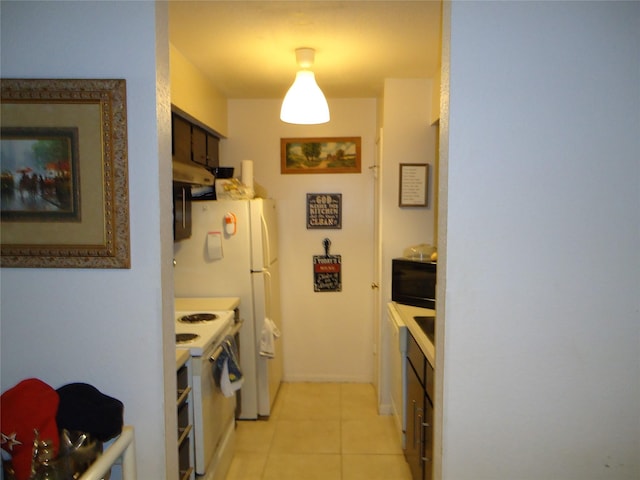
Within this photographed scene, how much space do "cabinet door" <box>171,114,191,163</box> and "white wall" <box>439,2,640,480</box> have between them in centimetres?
192

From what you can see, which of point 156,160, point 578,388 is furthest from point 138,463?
point 578,388

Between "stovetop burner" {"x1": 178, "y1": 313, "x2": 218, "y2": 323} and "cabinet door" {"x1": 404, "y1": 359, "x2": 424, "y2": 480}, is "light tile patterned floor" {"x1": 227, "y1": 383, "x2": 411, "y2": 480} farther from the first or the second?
"stovetop burner" {"x1": 178, "y1": 313, "x2": 218, "y2": 323}

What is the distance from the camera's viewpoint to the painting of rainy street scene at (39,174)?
119 centimetres

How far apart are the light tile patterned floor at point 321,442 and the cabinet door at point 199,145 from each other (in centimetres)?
197

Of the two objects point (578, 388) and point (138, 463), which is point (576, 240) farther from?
point (138, 463)

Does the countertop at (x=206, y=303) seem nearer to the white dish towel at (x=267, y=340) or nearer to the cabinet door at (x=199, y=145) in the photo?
the white dish towel at (x=267, y=340)

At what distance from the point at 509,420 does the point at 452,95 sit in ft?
3.07

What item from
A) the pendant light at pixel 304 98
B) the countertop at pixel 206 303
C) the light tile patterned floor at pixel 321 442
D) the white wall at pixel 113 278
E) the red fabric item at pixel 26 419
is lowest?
the light tile patterned floor at pixel 321 442

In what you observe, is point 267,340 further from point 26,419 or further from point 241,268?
point 26,419

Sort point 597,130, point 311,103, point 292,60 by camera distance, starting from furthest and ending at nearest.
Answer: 1. point 292,60
2. point 311,103
3. point 597,130

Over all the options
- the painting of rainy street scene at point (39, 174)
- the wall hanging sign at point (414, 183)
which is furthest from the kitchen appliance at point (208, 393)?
the wall hanging sign at point (414, 183)

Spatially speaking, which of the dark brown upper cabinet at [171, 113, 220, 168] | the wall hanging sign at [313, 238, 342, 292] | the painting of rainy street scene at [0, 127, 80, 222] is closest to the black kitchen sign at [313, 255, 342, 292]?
the wall hanging sign at [313, 238, 342, 292]

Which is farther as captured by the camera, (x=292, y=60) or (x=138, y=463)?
(x=292, y=60)

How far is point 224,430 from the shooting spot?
2.53 metres
